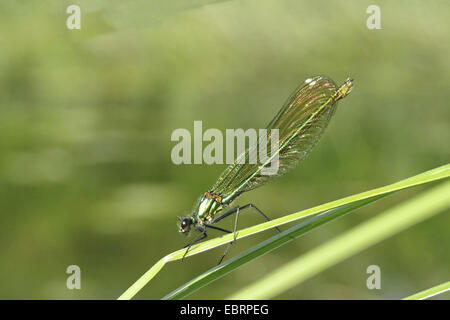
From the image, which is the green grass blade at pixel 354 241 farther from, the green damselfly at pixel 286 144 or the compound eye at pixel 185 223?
the compound eye at pixel 185 223

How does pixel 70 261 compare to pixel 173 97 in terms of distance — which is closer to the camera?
pixel 70 261

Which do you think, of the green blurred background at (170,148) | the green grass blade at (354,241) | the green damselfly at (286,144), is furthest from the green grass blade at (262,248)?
the green blurred background at (170,148)

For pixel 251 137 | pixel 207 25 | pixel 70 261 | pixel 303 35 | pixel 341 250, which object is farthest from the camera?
pixel 251 137

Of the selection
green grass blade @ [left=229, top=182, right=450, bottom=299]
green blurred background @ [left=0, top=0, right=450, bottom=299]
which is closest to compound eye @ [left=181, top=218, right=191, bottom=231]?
green grass blade @ [left=229, top=182, right=450, bottom=299]

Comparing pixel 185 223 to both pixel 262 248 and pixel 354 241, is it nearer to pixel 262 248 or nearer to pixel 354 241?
pixel 262 248

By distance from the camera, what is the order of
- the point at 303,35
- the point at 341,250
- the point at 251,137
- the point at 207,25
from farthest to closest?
the point at 251,137
the point at 207,25
the point at 303,35
the point at 341,250

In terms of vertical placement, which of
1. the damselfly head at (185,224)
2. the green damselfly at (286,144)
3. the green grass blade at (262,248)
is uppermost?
the green damselfly at (286,144)

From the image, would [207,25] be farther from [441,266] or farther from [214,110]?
[441,266]
